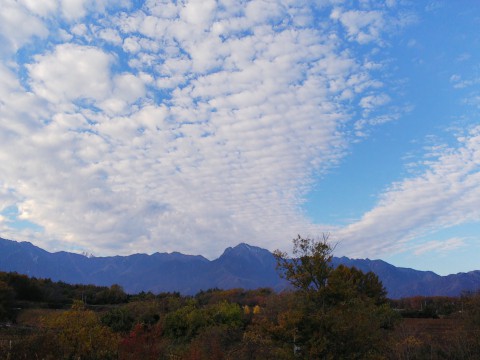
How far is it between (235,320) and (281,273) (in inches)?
587

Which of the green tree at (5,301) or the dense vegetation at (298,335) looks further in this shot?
the green tree at (5,301)

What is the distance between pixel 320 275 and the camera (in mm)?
15344

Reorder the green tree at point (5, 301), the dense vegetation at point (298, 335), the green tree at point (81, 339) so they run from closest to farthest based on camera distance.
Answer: the green tree at point (81, 339) < the dense vegetation at point (298, 335) < the green tree at point (5, 301)

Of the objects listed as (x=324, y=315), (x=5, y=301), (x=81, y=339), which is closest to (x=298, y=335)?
(x=324, y=315)

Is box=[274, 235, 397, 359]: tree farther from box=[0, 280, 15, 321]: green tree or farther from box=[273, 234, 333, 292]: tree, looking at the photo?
box=[0, 280, 15, 321]: green tree

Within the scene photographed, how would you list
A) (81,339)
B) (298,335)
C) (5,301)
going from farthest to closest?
(5,301)
(298,335)
(81,339)

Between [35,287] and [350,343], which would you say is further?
[35,287]

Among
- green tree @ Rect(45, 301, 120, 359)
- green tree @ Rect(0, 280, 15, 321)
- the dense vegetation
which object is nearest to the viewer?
green tree @ Rect(45, 301, 120, 359)

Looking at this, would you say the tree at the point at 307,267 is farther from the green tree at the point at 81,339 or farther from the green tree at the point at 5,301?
the green tree at the point at 5,301

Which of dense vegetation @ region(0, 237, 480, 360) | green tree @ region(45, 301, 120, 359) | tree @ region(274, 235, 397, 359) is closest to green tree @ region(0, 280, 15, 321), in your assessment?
dense vegetation @ region(0, 237, 480, 360)

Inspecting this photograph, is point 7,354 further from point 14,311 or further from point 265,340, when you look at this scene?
point 14,311

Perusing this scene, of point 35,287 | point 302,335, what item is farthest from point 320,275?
point 35,287

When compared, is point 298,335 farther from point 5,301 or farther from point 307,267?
point 5,301

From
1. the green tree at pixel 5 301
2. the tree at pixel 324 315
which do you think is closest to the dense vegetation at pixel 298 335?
the tree at pixel 324 315
